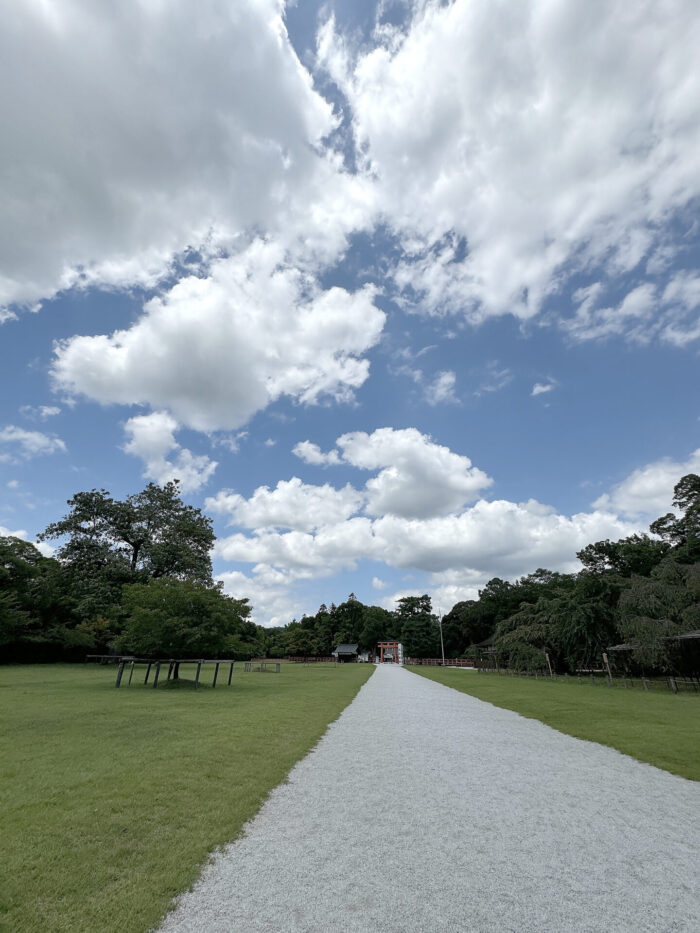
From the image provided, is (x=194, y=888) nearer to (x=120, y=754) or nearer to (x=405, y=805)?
(x=405, y=805)

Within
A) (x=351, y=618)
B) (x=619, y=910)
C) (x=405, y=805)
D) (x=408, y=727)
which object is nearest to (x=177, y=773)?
(x=405, y=805)

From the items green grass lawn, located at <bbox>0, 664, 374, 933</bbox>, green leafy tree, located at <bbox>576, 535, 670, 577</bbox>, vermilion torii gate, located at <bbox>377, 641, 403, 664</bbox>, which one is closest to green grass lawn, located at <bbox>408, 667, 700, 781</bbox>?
green grass lawn, located at <bbox>0, 664, 374, 933</bbox>

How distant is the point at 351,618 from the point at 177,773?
88.5 m

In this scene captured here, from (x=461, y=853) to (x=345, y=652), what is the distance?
7654cm

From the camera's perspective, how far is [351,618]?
295ft

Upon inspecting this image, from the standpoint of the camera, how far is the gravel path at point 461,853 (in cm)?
276

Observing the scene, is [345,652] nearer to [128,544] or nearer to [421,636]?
[421,636]

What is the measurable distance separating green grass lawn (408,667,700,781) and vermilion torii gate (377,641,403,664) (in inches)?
2561

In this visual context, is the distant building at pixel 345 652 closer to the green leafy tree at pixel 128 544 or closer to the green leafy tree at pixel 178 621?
the green leafy tree at pixel 128 544

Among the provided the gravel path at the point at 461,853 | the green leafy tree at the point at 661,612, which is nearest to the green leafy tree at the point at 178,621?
the gravel path at the point at 461,853

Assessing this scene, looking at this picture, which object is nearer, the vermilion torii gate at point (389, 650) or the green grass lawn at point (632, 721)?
the green grass lawn at point (632, 721)

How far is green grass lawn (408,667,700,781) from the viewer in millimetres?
A: 7230

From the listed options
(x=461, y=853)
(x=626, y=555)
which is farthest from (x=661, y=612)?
(x=461, y=853)

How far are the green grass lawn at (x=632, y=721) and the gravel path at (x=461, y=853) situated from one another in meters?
0.99
